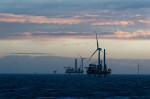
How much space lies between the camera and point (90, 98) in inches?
3327

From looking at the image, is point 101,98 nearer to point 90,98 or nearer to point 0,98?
point 90,98

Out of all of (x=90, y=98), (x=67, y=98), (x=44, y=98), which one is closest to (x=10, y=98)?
(x=44, y=98)

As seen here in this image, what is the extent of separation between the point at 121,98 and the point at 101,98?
5032mm

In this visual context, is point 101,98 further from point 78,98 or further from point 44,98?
point 44,98

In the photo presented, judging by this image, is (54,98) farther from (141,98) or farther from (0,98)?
(141,98)

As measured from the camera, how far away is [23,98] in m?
82.6

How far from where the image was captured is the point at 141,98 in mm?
84250

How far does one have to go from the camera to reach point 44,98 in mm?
83812

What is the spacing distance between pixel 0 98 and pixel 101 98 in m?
24.5

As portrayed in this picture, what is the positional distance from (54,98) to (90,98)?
8.84 metres

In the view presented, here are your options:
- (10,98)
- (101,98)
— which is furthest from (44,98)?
(101,98)

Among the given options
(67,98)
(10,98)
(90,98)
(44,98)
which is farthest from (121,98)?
(10,98)

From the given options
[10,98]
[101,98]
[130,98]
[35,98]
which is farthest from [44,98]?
[130,98]

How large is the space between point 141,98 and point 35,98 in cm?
2591
